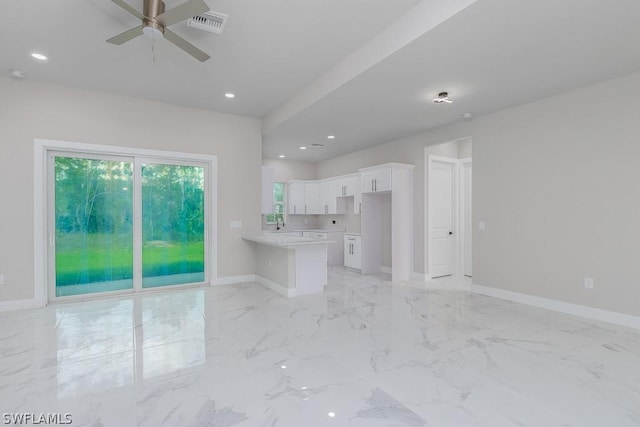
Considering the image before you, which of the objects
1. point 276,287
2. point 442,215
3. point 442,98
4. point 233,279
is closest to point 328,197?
point 442,215

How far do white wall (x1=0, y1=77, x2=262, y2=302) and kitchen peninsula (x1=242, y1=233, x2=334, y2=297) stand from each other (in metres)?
0.84

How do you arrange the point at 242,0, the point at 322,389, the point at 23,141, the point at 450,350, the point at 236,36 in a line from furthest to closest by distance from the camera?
the point at 23,141, the point at 236,36, the point at 450,350, the point at 242,0, the point at 322,389

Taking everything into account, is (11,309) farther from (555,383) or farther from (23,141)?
(555,383)

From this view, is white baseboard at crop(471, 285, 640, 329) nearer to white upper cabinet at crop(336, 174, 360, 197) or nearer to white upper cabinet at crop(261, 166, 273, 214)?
white upper cabinet at crop(336, 174, 360, 197)

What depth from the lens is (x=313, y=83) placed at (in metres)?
4.23

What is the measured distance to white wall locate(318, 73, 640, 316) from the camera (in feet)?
11.7

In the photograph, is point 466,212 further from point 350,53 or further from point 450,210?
point 350,53

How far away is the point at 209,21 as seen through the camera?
9.32 ft

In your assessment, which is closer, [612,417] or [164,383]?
[612,417]

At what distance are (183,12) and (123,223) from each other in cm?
362

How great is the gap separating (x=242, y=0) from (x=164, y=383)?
10.2ft

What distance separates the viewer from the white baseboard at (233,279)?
548 centimetres

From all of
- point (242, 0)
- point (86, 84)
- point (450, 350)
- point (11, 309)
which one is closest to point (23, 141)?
point (86, 84)

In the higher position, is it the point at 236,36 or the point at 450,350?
the point at 236,36
